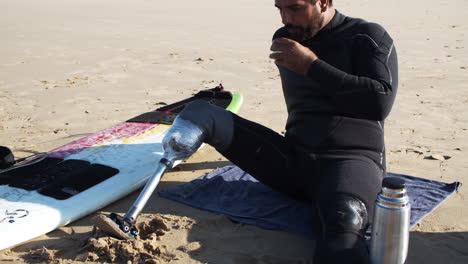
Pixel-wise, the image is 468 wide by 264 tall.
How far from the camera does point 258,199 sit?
3.41 m

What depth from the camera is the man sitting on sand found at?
260cm

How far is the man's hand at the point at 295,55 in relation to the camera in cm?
269

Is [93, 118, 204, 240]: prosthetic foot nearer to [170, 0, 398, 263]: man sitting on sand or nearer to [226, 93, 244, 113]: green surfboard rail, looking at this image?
[170, 0, 398, 263]: man sitting on sand

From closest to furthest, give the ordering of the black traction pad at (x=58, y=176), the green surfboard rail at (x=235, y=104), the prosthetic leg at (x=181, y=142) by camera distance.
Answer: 1. the prosthetic leg at (x=181, y=142)
2. the black traction pad at (x=58, y=176)
3. the green surfboard rail at (x=235, y=104)

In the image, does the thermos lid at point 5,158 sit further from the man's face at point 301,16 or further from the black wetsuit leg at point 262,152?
the man's face at point 301,16

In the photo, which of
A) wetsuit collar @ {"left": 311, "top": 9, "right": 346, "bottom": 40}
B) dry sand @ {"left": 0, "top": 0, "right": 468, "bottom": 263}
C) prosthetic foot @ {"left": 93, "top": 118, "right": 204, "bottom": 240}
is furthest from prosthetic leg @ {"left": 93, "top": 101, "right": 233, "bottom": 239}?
wetsuit collar @ {"left": 311, "top": 9, "right": 346, "bottom": 40}

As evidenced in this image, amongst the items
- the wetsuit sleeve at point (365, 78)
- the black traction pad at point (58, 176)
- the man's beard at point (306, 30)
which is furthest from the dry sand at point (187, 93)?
the man's beard at point (306, 30)

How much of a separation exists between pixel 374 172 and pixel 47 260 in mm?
1671

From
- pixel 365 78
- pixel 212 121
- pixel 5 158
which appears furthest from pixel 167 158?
pixel 5 158

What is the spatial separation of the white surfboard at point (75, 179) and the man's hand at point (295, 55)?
4.51 feet

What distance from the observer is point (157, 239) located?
9.55ft

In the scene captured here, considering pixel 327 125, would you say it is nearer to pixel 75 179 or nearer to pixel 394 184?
pixel 394 184

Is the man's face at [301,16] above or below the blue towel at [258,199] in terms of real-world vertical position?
above

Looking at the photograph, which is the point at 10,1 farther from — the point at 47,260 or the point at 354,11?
the point at 47,260
